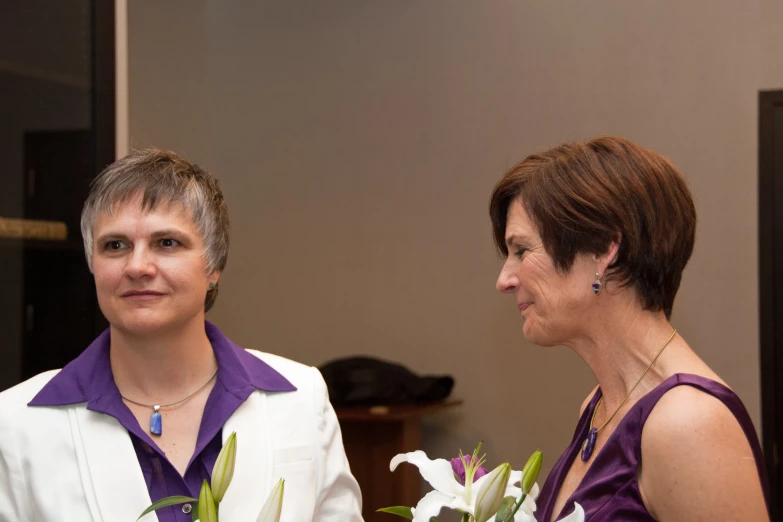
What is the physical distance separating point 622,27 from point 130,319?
3.09 meters

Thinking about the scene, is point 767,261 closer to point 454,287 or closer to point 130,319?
point 454,287

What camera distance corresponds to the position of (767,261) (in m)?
3.86

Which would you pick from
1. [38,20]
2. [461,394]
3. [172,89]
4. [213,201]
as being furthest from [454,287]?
[213,201]

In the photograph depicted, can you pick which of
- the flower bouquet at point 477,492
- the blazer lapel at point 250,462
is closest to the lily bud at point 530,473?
the flower bouquet at point 477,492

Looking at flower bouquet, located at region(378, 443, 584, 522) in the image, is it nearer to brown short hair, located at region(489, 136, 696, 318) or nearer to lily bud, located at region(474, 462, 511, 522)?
lily bud, located at region(474, 462, 511, 522)

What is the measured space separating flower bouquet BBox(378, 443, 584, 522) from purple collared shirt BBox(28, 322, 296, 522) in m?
0.64

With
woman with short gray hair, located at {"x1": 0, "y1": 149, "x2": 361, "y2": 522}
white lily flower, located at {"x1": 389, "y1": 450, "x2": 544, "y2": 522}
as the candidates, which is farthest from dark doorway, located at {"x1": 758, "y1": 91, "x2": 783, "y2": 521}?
white lily flower, located at {"x1": 389, "y1": 450, "x2": 544, "y2": 522}

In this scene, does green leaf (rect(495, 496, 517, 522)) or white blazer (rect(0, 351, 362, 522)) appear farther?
white blazer (rect(0, 351, 362, 522))

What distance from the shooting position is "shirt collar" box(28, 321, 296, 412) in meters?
1.76

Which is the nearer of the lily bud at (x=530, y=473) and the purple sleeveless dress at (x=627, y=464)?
the lily bud at (x=530, y=473)

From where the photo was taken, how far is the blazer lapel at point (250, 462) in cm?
170

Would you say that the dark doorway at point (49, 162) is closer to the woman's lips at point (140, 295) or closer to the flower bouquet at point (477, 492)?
the woman's lips at point (140, 295)

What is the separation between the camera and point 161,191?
1792mm

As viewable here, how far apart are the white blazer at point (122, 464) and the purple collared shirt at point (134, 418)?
0.07ft
